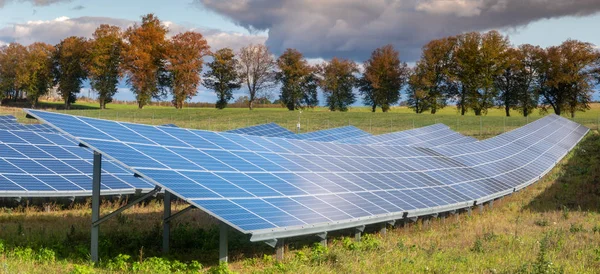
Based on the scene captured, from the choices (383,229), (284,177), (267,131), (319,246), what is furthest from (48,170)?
(267,131)

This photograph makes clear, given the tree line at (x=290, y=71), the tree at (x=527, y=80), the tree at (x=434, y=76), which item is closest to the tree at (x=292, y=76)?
the tree line at (x=290, y=71)

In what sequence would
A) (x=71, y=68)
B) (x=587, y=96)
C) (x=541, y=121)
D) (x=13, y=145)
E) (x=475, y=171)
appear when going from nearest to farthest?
(x=13, y=145) → (x=475, y=171) → (x=541, y=121) → (x=587, y=96) → (x=71, y=68)

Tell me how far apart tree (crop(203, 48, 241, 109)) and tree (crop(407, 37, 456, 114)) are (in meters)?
38.3

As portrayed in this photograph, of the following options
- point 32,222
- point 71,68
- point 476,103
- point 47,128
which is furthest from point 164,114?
point 32,222

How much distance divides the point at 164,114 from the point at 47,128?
67.1 meters

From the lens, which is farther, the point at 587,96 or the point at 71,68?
the point at 71,68

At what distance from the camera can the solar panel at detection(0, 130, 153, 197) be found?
24.8 meters

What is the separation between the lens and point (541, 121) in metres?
66.1

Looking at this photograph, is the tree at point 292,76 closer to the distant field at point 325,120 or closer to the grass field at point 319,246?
the distant field at point 325,120

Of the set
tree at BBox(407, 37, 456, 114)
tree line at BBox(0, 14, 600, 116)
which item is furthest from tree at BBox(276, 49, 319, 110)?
tree at BBox(407, 37, 456, 114)

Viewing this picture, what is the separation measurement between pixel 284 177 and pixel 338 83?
Answer: 126m

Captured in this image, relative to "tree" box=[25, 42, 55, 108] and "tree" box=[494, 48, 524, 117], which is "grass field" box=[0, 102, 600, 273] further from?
"tree" box=[25, 42, 55, 108]

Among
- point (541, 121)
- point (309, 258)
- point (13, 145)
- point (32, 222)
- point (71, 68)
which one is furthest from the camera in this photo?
point (71, 68)

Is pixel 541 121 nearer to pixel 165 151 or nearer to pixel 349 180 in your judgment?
pixel 349 180
